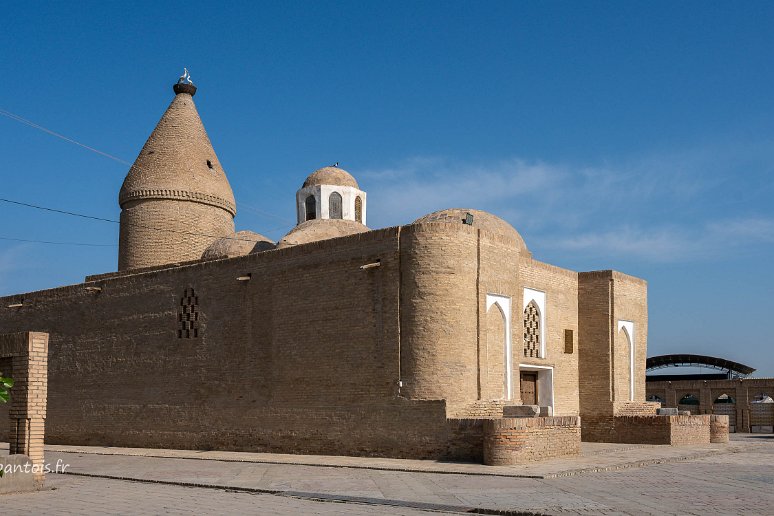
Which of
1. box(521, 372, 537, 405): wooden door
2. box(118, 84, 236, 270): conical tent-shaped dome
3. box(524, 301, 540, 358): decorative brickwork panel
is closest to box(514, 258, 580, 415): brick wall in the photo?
box(524, 301, 540, 358): decorative brickwork panel

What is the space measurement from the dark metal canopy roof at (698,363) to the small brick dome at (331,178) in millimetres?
19185

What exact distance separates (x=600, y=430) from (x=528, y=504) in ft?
38.8

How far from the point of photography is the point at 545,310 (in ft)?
64.8

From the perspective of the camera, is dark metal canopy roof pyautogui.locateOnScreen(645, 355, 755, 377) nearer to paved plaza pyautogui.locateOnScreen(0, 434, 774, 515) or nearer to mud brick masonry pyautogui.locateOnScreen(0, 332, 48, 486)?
paved plaza pyautogui.locateOnScreen(0, 434, 774, 515)

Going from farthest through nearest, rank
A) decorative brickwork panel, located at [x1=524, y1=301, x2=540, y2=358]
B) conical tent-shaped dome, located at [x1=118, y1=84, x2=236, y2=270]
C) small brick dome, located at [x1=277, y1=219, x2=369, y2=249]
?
conical tent-shaped dome, located at [x1=118, y1=84, x2=236, y2=270], small brick dome, located at [x1=277, y1=219, x2=369, y2=249], decorative brickwork panel, located at [x1=524, y1=301, x2=540, y2=358]

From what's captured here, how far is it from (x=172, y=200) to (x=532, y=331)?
36.0 feet

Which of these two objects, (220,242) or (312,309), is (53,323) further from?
(312,309)

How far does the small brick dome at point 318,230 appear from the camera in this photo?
2066 centimetres

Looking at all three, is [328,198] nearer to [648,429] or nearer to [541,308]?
[541,308]

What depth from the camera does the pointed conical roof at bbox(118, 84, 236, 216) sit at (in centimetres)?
2427

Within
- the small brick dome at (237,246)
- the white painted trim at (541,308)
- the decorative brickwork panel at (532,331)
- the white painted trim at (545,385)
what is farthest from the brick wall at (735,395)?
the small brick dome at (237,246)

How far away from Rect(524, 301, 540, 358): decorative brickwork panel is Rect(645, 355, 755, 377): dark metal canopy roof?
1911cm

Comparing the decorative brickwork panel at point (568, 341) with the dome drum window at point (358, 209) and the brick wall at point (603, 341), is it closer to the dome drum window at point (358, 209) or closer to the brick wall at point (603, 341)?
the brick wall at point (603, 341)

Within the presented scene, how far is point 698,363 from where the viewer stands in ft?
120
